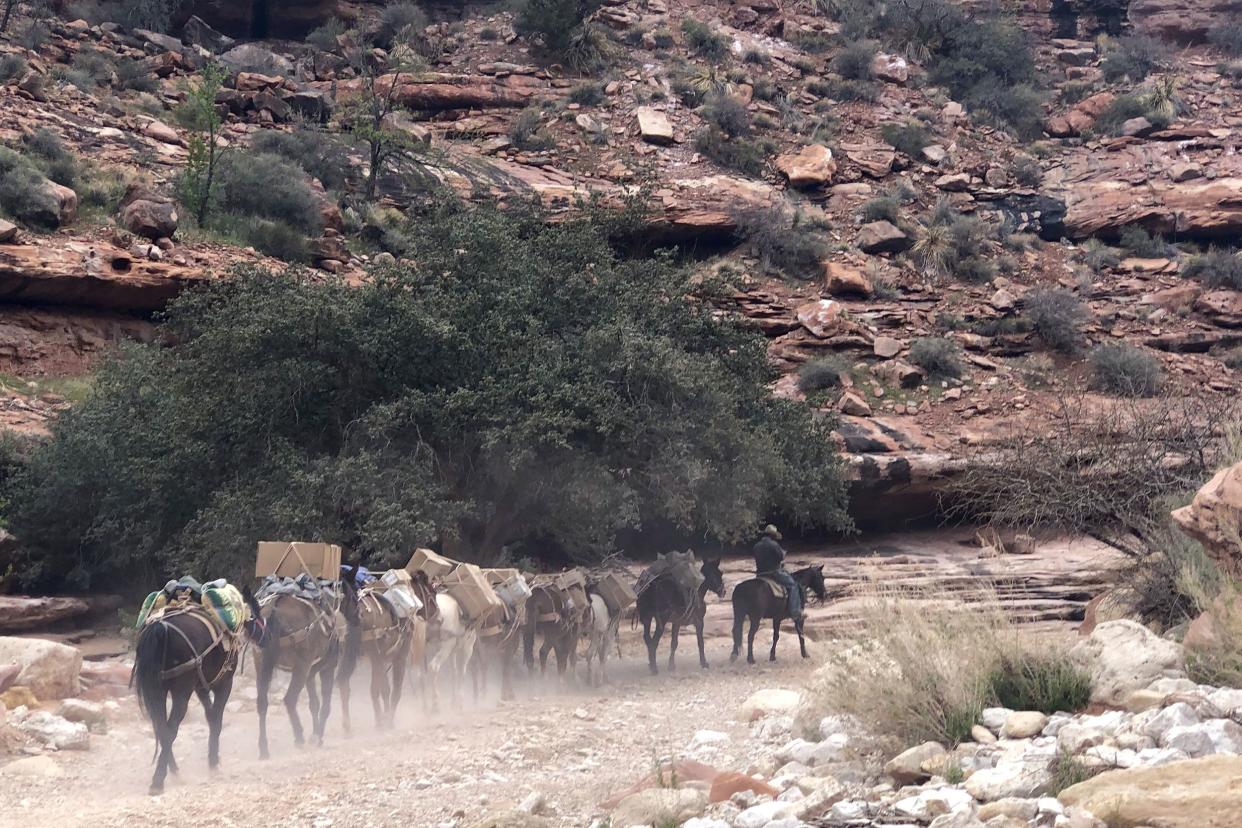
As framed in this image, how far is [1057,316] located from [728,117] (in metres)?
15.2

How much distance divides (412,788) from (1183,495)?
9330 mm

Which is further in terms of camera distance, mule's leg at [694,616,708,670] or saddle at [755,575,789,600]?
saddle at [755,575,789,600]

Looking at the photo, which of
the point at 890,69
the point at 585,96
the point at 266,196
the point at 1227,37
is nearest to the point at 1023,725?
the point at 266,196

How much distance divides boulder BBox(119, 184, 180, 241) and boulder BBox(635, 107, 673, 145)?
1897 cm

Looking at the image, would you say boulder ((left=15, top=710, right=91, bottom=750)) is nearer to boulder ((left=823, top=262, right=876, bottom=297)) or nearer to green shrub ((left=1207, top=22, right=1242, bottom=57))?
boulder ((left=823, top=262, right=876, bottom=297))

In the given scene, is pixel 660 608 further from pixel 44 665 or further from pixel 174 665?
pixel 174 665

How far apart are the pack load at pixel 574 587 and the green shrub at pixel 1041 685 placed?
25.4ft

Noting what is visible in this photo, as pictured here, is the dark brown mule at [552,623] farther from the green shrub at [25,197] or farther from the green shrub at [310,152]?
the green shrub at [310,152]

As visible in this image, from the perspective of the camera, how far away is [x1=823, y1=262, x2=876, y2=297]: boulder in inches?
1426

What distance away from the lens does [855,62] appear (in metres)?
49.9

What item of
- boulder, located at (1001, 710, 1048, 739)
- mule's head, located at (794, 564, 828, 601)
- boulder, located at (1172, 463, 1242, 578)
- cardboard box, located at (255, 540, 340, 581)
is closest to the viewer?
boulder, located at (1001, 710, 1048, 739)

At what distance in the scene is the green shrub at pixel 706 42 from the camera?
164 ft

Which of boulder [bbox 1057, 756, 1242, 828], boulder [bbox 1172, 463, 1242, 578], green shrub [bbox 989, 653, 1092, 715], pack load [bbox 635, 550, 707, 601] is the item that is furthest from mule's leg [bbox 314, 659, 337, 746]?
boulder [bbox 1172, 463, 1242, 578]

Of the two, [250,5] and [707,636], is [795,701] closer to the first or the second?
[707,636]
